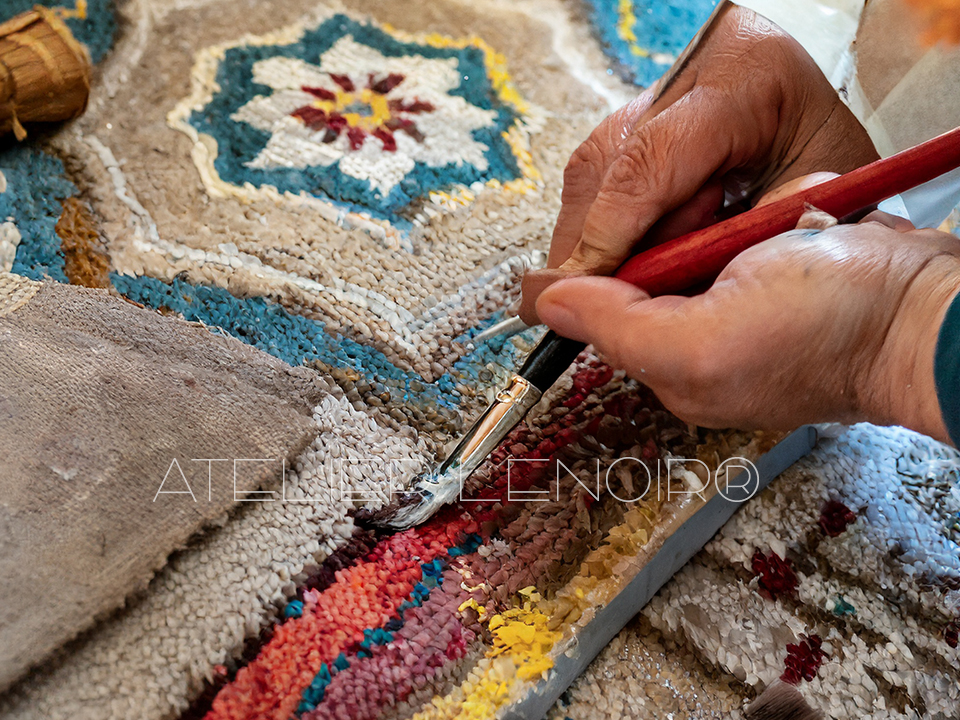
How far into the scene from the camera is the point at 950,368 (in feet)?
1.77

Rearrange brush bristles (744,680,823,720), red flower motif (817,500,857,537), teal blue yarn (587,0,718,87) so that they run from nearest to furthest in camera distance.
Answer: brush bristles (744,680,823,720) < red flower motif (817,500,857,537) < teal blue yarn (587,0,718,87)

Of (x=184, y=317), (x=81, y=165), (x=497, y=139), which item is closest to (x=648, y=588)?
(x=184, y=317)

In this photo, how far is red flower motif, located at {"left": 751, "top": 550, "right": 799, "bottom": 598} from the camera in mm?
750

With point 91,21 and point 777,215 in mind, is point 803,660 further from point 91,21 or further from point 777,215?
point 91,21

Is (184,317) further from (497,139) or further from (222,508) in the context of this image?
(497,139)

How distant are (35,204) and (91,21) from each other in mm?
472

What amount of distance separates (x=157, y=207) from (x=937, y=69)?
3.22 feet

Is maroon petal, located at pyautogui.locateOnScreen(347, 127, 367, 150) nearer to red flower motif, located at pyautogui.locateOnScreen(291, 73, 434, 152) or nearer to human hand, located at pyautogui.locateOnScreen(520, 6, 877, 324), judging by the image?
red flower motif, located at pyautogui.locateOnScreen(291, 73, 434, 152)

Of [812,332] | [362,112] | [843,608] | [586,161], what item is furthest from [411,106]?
[843,608]

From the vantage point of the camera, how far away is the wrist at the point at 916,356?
1.87ft

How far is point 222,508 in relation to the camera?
0.64 meters

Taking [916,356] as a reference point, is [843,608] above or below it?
below

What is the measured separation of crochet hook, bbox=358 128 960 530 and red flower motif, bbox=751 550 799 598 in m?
0.30

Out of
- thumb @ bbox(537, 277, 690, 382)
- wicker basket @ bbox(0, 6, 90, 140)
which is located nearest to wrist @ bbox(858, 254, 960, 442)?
thumb @ bbox(537, 277, 690, 382)
